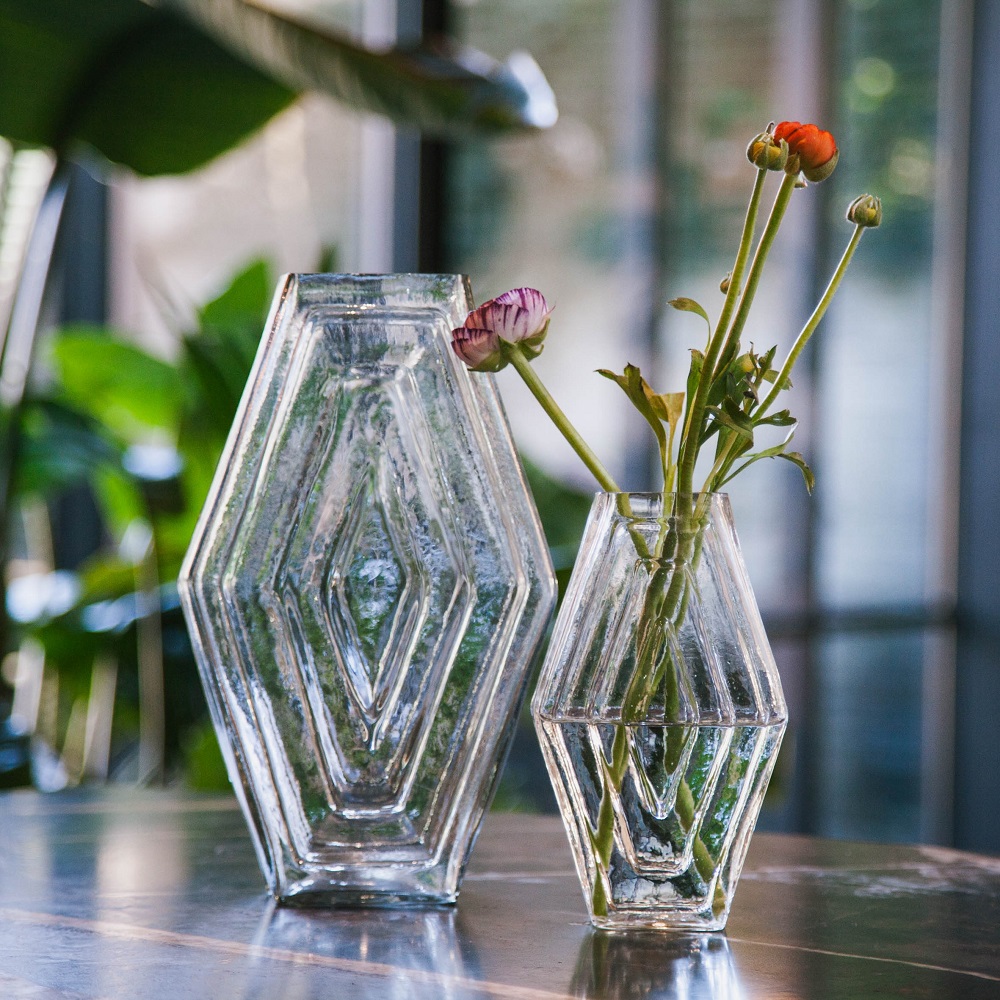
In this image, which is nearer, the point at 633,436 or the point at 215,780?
the point at 215,780

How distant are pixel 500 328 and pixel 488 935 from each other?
0.22 metres

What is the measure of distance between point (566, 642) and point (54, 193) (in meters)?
1.25

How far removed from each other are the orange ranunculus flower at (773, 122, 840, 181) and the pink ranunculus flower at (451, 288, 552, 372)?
10cm

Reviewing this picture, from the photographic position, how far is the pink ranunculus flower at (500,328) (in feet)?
1.53

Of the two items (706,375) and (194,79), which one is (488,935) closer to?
(706,375)

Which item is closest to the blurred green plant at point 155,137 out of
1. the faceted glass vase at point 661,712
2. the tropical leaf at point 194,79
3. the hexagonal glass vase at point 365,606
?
the tropical leaf at point 194,79

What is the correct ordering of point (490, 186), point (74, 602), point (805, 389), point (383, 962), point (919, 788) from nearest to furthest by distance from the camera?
point (383, 962)
point (74, 602)
point (490, 186)
point (805, 389)
point (919, 788)

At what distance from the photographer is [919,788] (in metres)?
3.34

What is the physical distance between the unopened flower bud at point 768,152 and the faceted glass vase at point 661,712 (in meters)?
0.12

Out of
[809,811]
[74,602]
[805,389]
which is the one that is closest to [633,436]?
[805,389]

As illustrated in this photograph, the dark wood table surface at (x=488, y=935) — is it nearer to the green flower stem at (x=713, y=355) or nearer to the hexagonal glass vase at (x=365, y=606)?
the hexagonal glass vase at (x=365, y=606)

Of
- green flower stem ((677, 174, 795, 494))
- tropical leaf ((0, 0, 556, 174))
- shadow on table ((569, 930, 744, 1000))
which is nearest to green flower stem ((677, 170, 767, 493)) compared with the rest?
green flower stem ((677, 174, 795, 494))

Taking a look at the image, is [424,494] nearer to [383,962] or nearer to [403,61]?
[383,962]

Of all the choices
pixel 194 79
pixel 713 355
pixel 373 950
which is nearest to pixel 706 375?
pixel 713 355
